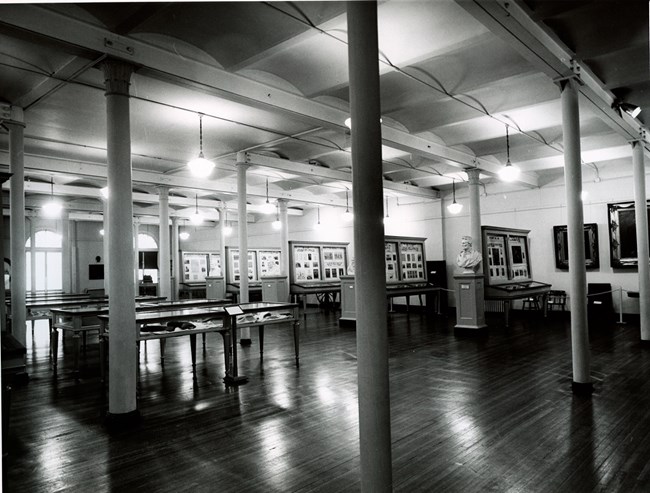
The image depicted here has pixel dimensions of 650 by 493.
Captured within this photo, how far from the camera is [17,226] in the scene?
7082mm

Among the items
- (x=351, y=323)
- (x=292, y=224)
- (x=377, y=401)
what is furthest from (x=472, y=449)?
(x=292, y=224)

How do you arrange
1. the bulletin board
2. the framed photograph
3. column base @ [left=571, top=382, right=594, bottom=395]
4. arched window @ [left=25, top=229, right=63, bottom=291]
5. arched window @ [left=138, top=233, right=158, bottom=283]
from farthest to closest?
arched window @ [left=138, top=233, right=158, bottom=283] < arched window @ [left=25, top=229, right=63, bottom=291] < the bulletin board < the framed photograph < column base @ [left=571, top=382, right=594, bottom=395]

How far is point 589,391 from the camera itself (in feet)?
18.7

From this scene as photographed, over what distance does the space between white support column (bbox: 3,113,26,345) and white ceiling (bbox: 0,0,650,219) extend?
37 centimetres

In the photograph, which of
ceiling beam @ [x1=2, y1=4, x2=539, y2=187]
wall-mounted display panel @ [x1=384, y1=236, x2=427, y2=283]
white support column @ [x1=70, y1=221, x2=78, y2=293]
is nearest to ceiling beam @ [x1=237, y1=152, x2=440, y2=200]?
wall-mounted display panel @ [x1=384, y1=236, x2=427, y2=283]

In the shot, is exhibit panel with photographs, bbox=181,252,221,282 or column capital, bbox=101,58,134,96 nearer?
column capital, bbox=101,58,134,96

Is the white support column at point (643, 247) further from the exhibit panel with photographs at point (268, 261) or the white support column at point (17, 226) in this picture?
the exhibit panel with photographs at point (268, 261)

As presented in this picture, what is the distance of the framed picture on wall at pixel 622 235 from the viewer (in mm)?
12523

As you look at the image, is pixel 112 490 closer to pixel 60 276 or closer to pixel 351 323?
pixel 351 323

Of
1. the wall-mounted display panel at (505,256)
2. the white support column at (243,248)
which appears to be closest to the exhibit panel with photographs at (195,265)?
the white support column at (243,248)

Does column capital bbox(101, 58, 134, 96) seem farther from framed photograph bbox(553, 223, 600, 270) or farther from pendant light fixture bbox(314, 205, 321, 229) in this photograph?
pendant light fixture bbox(314, 205, 321, 229)

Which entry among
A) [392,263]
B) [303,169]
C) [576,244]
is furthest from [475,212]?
[576,244]

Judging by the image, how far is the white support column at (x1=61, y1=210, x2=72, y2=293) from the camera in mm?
20516

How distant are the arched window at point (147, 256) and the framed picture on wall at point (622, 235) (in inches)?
779
